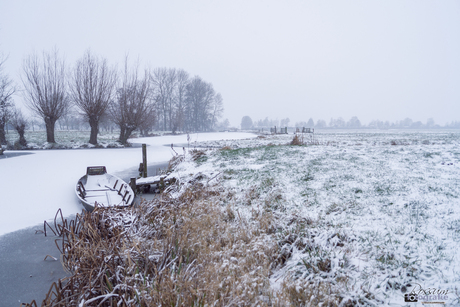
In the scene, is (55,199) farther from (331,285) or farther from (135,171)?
(331,285)

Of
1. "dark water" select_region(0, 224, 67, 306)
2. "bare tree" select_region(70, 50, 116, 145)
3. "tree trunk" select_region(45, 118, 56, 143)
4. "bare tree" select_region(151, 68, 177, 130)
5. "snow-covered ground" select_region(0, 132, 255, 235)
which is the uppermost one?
"bare tree" select_region(151, 68, 177, 130)

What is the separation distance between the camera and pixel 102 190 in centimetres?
850

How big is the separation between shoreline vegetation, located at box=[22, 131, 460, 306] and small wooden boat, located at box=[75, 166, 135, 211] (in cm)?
145

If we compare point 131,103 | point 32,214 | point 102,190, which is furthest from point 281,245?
point 131,103

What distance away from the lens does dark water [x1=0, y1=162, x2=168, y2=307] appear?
12.4ft

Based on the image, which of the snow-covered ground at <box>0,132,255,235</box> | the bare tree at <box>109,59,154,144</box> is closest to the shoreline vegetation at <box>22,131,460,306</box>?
the snow-covered ground at <box>0,132,255,235</box>

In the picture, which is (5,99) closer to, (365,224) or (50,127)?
(50,127)

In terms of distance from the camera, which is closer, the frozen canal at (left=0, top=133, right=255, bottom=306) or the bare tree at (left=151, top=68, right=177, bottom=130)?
the frozen canal at (left=0, top=133, right=255, bottom=306)

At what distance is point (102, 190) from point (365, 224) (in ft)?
26.5

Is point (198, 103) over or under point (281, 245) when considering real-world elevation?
over

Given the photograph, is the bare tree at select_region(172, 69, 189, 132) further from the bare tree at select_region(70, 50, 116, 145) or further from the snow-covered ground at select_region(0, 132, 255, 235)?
the snow-covered ground at select_region(0, 132, 255, 235)

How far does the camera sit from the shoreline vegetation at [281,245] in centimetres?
300

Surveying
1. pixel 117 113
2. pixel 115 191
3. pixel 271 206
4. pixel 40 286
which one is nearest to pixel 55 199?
pixel 115 191

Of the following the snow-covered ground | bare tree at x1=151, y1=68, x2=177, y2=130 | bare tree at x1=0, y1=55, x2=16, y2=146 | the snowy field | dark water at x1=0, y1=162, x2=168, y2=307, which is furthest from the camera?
bare tree at x1=151, y1=68, x2=177, y2=130
